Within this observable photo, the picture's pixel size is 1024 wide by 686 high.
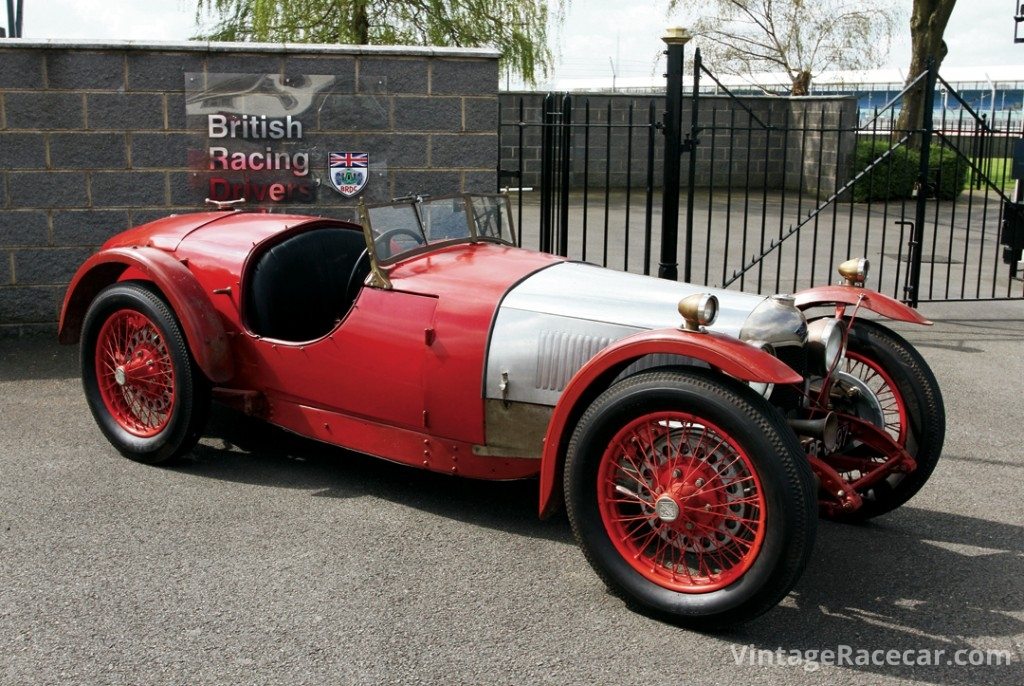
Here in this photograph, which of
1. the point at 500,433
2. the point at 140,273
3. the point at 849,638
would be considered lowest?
the point at 849,638

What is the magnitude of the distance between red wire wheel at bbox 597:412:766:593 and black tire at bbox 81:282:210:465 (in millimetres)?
2082

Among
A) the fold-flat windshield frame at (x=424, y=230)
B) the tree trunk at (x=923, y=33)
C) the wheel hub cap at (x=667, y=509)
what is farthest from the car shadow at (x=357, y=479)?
the tree trunk at (x=923, y=33)

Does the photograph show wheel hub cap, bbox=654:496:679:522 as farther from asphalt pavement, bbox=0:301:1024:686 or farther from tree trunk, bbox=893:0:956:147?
tree trunk, bbox=893:0:956:147

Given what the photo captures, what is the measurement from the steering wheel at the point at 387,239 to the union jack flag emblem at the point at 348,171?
9.49ft

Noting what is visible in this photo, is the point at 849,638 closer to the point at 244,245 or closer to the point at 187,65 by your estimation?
the point at 244,245

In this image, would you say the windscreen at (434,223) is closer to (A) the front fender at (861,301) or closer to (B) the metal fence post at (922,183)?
(A) the front fender at (861,301)

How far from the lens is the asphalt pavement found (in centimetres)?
309

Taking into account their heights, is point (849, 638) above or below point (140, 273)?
below

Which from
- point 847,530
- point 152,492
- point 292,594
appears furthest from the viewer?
point 152,492

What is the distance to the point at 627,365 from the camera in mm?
3555

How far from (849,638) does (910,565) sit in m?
0.67

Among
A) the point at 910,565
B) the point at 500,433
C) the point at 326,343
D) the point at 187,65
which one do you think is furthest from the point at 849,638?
the point at 187,65

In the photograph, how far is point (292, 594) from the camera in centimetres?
352

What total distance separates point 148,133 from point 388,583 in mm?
4446
